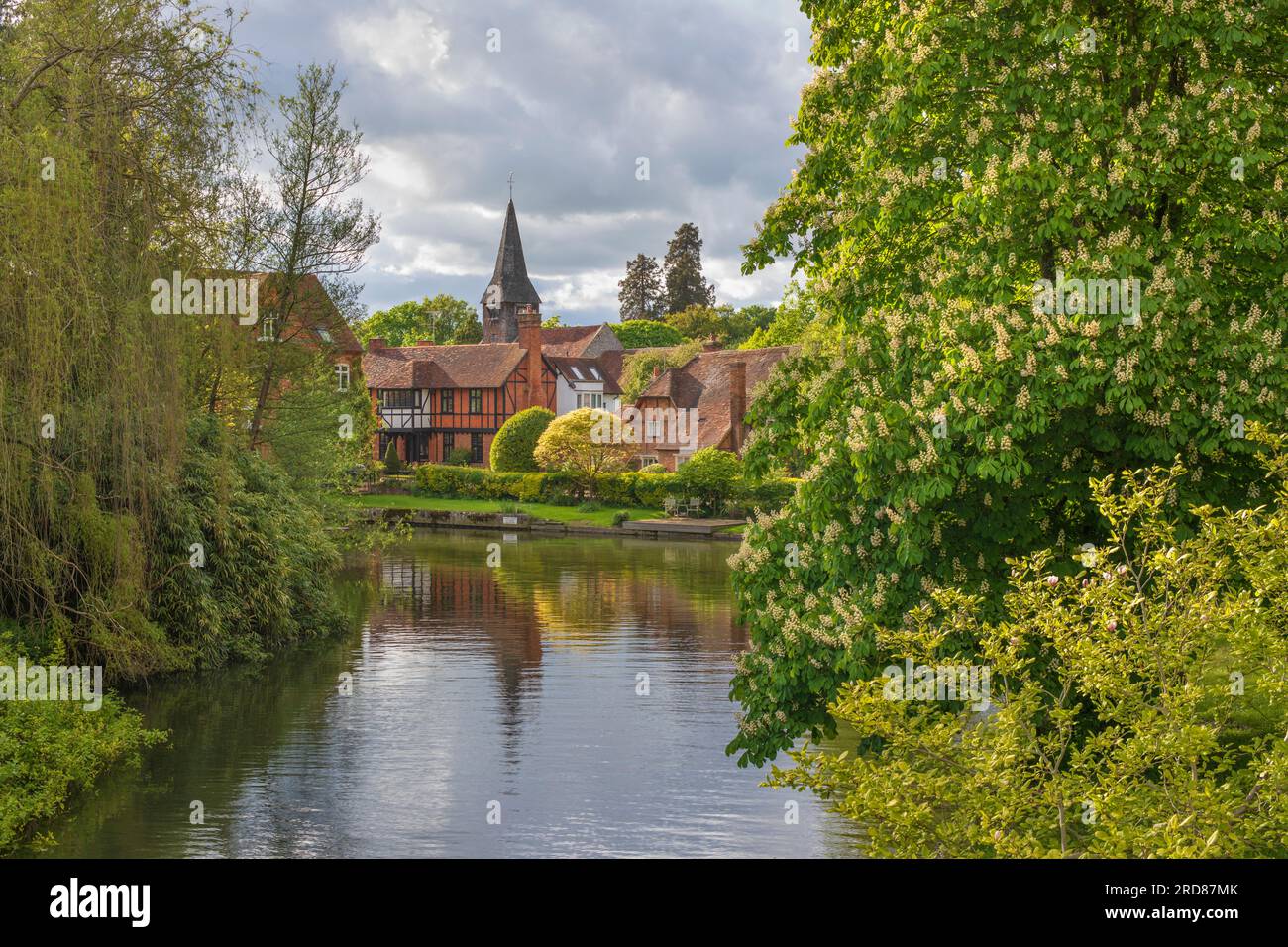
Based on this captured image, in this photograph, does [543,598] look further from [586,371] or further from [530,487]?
[586,371]

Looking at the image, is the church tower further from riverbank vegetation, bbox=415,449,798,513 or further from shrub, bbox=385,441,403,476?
riverbank vegetation, bbox=415,449,798,513

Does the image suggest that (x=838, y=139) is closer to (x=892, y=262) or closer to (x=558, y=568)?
(x=892, y=262)

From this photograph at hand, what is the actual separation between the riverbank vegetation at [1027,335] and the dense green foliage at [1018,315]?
30 mm

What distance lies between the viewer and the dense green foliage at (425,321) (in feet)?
371

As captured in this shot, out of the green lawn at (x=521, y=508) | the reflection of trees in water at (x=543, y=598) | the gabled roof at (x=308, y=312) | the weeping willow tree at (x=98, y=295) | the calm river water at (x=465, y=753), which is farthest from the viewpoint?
the green lawn at (x=521, y=508)

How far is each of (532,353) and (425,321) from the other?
40.5m

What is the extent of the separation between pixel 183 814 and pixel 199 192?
30.9ft

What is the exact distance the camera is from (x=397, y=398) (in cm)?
7856

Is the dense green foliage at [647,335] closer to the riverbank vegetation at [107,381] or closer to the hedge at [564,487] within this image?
the hedge at [564,487]

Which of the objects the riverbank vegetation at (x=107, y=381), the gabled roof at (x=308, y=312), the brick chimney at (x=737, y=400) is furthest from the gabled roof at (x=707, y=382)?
the riverbank vegetation at (x=107, y=381)

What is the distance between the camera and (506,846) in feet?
43.7

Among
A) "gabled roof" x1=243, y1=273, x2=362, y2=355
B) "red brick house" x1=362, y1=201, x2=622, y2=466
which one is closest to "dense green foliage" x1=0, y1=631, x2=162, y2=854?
"gabled roof" x1=243, y1=273, x2=362, y2=355

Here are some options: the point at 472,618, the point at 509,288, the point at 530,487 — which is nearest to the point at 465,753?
the point at 472,618

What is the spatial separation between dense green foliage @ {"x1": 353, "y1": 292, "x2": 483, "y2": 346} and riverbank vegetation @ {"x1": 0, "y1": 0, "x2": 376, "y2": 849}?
298 ft
